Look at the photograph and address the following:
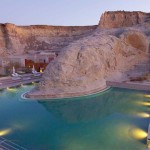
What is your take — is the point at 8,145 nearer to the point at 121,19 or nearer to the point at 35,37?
the point at 35,37

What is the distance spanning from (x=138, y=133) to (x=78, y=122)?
347 cm

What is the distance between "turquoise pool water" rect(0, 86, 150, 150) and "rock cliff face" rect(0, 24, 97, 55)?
1175 inches

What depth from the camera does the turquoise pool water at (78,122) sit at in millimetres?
8641

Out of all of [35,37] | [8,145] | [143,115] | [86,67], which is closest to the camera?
[8,145]

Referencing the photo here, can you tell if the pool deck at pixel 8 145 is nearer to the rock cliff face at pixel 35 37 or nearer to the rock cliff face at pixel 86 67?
the rock cliff face at pixel 86 67

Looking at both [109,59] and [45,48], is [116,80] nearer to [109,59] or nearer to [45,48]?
[109,59]

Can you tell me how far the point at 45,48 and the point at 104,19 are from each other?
55.4 ft

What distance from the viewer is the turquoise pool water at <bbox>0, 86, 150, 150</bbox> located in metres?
8.64

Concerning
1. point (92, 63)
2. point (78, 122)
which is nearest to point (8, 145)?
point (78, 122)

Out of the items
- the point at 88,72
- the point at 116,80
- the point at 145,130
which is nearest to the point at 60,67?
the point at 88,72

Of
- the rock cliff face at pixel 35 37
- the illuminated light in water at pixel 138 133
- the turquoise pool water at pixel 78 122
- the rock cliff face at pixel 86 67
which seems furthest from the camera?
the rock cliff face at pixel 35 37

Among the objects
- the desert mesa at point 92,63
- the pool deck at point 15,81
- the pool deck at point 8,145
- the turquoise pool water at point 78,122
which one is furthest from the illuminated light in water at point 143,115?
the pool deck at point 15,81

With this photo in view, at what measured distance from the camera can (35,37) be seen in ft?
163

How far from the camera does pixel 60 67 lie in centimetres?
1767
